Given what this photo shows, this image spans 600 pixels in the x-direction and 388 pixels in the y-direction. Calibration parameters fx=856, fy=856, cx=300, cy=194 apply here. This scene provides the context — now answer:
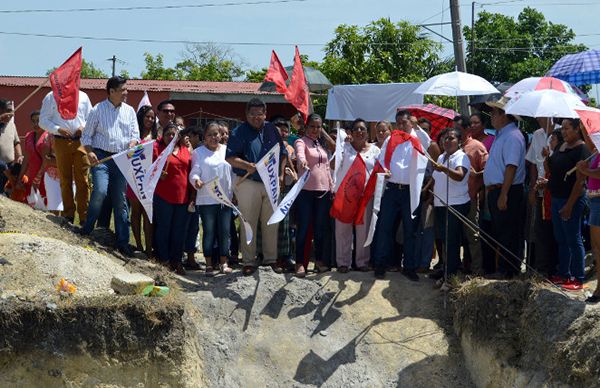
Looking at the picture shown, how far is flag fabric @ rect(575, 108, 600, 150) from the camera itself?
320 inches

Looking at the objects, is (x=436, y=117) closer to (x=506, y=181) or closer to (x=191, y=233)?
(x=506, y=181)

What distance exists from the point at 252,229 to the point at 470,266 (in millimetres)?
2796

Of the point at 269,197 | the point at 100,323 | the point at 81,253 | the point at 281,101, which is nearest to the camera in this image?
the point at 100,323

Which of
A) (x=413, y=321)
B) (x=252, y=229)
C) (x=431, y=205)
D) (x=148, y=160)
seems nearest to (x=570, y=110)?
(x=431, y=205)

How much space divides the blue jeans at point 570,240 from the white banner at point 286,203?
300cm

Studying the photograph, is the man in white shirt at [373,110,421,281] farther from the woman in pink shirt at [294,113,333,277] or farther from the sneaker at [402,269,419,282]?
the woman in pink shirt at [294,113,333,277]

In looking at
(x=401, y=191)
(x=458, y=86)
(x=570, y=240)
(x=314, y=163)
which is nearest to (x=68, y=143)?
(x=314, y=163)

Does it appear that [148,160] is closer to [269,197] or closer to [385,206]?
[269,197]

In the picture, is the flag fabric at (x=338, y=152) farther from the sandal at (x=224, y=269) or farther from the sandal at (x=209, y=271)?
the sandal at (x=209, y=271)

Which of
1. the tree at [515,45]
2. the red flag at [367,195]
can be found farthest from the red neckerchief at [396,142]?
the tree at [515,45]

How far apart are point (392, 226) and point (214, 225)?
2244mm

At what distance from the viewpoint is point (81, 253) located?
9812mm

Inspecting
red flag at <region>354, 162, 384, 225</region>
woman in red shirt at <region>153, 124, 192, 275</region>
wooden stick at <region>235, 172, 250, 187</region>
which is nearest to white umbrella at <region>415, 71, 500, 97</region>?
red flag at <region>354, 162, 384, 225</region>

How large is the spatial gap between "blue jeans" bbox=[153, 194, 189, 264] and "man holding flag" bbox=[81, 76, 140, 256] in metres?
0.43
